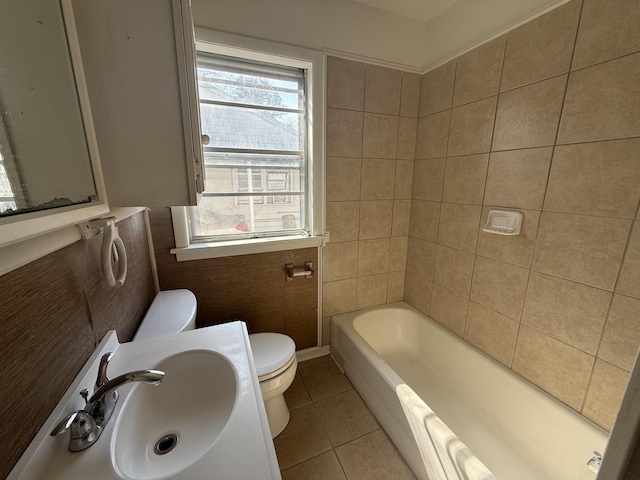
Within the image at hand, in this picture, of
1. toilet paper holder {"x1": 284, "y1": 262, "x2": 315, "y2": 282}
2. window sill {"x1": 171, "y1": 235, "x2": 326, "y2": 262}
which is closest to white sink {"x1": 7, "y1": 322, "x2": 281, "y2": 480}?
window sill {"x1": 171, "y1": 235, "x2": 326, "y2": 262}

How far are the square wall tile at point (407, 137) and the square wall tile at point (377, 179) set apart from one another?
0.12 metres

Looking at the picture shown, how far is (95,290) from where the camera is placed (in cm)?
75

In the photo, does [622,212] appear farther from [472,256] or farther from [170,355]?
[170,355]

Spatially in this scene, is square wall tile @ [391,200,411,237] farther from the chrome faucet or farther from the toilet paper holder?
the chrome faucet

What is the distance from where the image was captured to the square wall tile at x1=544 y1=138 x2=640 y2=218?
946mm

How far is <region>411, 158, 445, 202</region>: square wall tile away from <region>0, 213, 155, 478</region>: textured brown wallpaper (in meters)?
1.86

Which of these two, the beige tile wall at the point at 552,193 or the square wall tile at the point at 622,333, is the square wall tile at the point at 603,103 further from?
the square wall tile at the point at 622,333

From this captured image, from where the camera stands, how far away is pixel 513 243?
1349mm

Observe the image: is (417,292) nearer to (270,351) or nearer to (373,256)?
(373,256)

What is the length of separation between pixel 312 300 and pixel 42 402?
148cm

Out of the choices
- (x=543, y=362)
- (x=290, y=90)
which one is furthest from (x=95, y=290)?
(x=543, y=362)

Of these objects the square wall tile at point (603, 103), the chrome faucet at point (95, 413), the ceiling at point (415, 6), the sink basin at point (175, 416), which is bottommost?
the sink basin at point (175, 416)

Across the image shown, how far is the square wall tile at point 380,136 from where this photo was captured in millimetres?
1746

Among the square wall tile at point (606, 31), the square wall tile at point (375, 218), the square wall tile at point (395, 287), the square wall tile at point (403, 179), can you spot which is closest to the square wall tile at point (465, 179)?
the square wall tile at point (403, 179)
